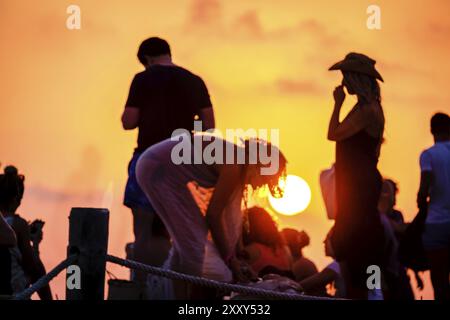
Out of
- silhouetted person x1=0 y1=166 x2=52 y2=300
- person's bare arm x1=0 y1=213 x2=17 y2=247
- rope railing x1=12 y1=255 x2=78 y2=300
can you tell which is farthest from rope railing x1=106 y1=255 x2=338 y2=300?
silhouetted person x1=0 y1=166 x2=52 y2=300

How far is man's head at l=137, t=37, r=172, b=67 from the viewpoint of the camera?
10.3 metres

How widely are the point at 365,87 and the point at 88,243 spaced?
Answer: 2.86 meters

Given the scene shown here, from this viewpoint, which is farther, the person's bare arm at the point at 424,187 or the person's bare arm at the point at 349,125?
the person's bare arm at the point at 424,187

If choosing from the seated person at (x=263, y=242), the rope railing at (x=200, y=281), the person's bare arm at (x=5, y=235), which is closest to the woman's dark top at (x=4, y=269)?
the person's bare arm at (x=5, y=235)

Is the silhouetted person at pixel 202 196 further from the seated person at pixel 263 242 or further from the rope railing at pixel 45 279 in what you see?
the rope railing at pixel 45 279

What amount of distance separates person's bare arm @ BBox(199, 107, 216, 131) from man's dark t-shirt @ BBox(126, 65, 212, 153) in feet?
0.12

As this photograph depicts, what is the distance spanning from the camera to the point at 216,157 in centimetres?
899

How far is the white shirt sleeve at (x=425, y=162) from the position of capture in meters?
10.6

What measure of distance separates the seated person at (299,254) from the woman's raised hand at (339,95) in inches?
112

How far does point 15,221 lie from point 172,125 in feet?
4.57

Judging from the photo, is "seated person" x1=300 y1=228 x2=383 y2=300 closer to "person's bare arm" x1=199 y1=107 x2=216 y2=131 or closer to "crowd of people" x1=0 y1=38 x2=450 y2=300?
"crowd of people" x1=0 y1=38 x2=450 y2=300

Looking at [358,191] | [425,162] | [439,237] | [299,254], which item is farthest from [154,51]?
[299,254]

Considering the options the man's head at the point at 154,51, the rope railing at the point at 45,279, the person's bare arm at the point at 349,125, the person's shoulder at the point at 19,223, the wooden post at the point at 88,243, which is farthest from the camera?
the man's head at the point at 154,51
